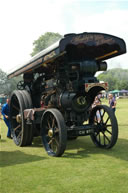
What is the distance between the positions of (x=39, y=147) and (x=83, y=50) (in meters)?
2.69

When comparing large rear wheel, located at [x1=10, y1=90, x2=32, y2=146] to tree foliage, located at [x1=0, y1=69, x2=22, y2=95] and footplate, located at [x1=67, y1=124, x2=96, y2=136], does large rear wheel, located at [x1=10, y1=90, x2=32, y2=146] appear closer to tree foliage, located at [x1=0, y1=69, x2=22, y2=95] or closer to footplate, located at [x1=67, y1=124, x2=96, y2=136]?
footplate, located at [x1=67, y1=124, x2=96, y2=136]

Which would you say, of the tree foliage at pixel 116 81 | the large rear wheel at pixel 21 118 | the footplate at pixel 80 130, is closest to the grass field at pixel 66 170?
the large rear wheel at pixel 21 118

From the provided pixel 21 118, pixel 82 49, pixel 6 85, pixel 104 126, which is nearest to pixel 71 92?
pixel 82 49

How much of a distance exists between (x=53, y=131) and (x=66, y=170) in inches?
50.2

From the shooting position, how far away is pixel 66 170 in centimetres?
434

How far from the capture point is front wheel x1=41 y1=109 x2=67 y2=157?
5047 mm

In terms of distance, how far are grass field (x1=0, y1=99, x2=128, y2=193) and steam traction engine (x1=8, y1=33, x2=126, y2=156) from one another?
0.36 metres

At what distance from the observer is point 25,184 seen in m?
3.73

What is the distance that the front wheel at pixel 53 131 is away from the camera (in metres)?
5.05

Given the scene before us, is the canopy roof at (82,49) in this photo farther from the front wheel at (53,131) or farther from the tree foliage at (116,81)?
the tree foliage at (116,81)

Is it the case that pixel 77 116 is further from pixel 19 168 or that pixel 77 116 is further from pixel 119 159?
pixel 19 168

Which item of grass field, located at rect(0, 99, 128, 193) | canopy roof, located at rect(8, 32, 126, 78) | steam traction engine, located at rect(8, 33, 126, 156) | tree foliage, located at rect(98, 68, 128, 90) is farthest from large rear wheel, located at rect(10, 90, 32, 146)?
tree foliage, located at rect(98, 68, 128, 90)

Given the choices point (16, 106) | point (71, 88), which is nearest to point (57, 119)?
point (71, 88)

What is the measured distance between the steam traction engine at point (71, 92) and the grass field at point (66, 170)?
36 cm
